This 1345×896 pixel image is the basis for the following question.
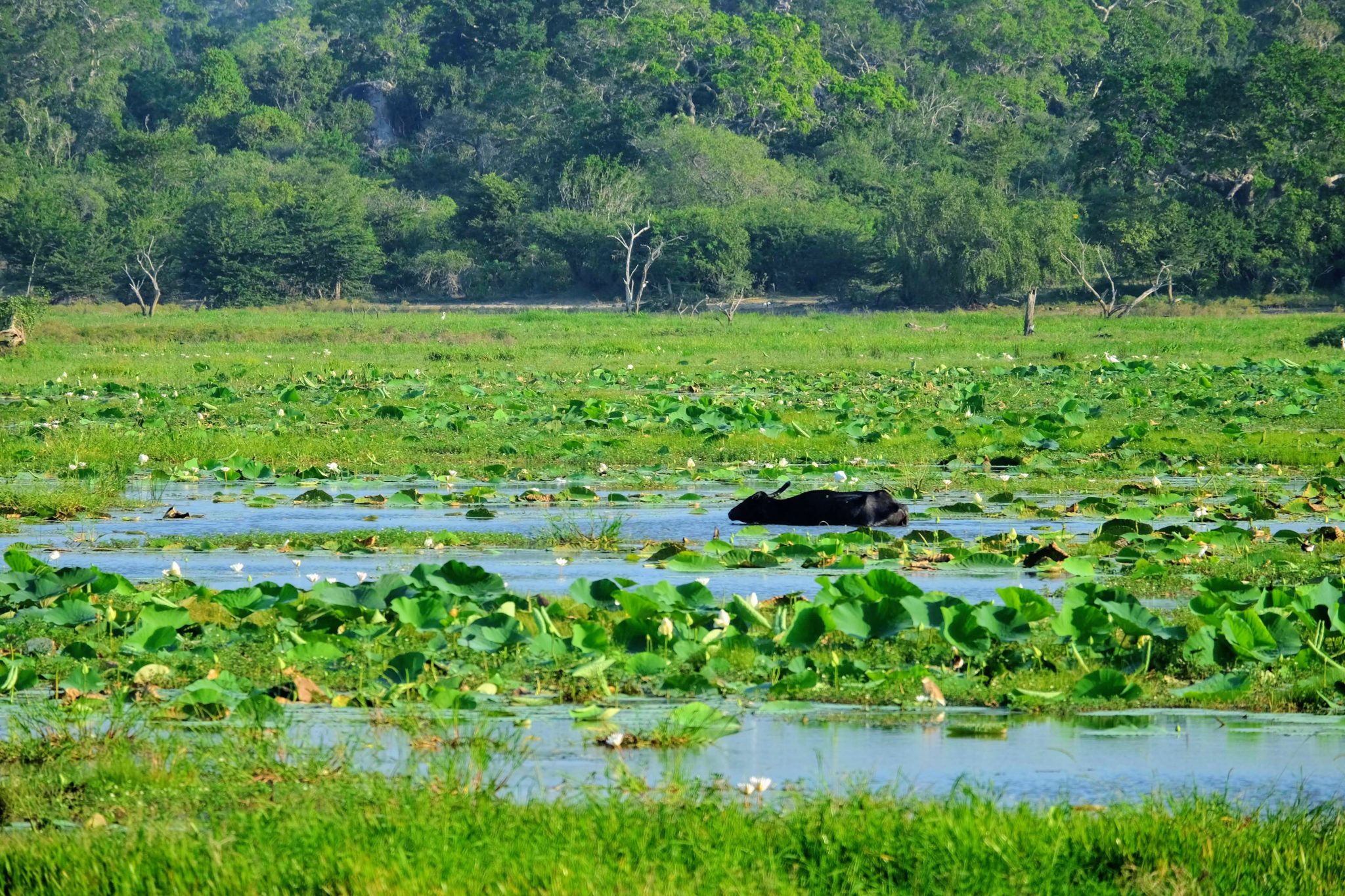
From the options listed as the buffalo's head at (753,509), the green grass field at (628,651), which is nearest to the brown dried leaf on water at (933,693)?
the green grass field at (628,651)

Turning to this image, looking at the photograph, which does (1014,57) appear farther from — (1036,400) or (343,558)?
(343,558)

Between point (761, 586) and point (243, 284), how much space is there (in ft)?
193

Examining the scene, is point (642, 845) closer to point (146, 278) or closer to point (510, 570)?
point (510, 570)

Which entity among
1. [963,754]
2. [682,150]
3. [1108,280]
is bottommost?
[963,754]

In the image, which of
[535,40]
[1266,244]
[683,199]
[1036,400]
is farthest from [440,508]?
[535,40]

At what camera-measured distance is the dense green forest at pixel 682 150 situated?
188 feet

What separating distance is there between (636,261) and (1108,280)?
58.4ft

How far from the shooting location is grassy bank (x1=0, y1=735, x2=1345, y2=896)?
13.9 feet

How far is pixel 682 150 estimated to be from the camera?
75062mm

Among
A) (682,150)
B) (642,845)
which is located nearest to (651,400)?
(642,845)

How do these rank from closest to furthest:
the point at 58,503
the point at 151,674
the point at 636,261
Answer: the point at 151,674, the point at 58,503, the point at 636,261

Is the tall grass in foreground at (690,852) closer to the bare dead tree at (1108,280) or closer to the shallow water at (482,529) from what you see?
the shallow water at (482,529)

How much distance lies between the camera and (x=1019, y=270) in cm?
5469

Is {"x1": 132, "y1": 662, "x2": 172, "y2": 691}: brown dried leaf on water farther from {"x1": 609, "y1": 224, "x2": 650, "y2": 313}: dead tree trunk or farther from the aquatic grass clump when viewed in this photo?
{"x1": 609, "y1": 224, "x2": 650, "y2": 313}: dead tree trunk
